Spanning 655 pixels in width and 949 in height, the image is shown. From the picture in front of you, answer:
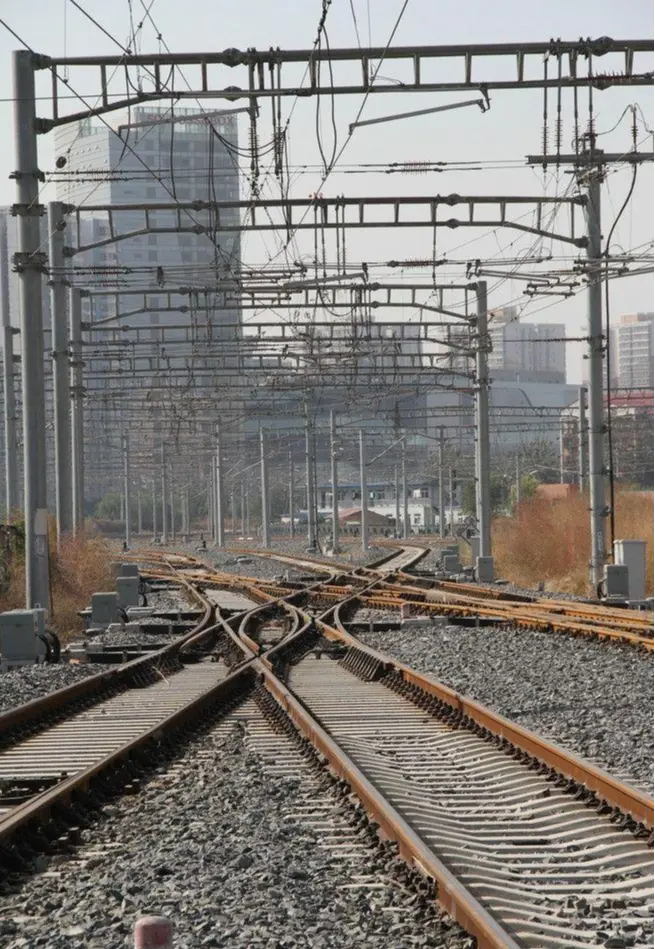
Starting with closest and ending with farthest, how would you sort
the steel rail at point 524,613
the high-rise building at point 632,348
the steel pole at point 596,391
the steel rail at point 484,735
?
the steel rail at point 484,735 < the steel rail at point 524,613 < the steel pole at point 596,391 < the high-rise building at point 632,348

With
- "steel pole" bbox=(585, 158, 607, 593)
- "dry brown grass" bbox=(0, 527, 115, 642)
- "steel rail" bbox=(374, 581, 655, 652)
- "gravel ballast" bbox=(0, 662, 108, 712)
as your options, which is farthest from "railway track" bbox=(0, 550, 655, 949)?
"steel pole" bbox=(585, 158, 607, 593)

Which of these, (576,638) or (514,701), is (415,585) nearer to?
(576,638)

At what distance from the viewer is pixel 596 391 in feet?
84.0

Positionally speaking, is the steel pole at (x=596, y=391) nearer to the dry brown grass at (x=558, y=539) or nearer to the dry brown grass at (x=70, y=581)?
the dry brown grass at (x=558, y=539)

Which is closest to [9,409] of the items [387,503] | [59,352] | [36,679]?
[59,352]

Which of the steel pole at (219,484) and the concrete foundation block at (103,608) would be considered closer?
the concrete foundation block at (103,608)

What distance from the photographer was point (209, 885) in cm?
593

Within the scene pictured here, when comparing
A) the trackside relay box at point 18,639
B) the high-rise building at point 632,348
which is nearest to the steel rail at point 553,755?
the trackside relay box at point 18,639

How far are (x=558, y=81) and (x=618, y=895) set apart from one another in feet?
39.2

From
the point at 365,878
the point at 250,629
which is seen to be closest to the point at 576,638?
the point at 250,629

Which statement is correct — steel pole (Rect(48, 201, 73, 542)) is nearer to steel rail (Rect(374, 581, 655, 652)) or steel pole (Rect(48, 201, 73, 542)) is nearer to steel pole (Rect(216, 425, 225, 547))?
steel rail (Rect(374, 581, 655, 652))

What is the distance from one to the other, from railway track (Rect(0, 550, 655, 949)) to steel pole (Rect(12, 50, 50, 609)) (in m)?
3.36

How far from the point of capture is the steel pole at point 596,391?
81.7 ft

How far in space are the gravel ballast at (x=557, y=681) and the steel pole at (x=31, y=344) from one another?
4292 millimetres
